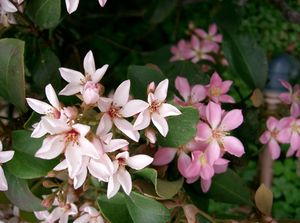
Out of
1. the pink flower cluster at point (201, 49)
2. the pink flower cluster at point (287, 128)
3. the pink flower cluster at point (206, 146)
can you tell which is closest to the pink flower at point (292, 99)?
the pink flower cluster at point (287, 128)

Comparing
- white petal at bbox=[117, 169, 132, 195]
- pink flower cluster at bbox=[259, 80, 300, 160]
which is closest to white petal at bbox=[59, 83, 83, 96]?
white petal at bbox=[117, 169, 132, 195]

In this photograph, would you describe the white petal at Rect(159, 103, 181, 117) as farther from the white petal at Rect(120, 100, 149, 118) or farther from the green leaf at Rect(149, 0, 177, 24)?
the green leaf at Rect(149, 0, 177, 24)

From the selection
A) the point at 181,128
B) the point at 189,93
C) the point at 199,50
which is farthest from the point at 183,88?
the point at 199,50

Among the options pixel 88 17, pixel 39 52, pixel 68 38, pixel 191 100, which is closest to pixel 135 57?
pixel 88 17

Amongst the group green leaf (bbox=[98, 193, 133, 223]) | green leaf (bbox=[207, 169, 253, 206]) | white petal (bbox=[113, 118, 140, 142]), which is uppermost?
white petal (bbox=[113, 118, 140, 142])

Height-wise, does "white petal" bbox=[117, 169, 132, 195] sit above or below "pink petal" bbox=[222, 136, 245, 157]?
above

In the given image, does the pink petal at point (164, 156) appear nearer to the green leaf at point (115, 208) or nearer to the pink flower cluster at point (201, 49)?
the green leaf at point (115, 208)

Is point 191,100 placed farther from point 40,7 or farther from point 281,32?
point 281,32
